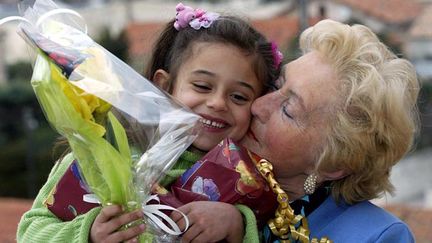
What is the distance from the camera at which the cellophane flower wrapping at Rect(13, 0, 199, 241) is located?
1983 mm

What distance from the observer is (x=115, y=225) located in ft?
6.93

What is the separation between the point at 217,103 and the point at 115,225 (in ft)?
1.66

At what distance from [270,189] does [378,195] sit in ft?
1.01

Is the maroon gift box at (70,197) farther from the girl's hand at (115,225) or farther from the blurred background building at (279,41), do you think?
the blurred background building at (279,41)

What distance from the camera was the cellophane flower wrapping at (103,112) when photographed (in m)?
1.98

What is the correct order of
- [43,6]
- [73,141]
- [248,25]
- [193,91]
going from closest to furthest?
[73,141]
[43,6]
[193,91]
[248,25]

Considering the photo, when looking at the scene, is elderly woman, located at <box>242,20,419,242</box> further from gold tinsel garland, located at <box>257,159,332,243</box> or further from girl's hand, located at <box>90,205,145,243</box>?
girl's hand, located at <box>90,205,145,243</box>

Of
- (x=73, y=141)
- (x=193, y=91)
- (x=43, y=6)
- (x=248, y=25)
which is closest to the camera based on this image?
(x=73, y=141)

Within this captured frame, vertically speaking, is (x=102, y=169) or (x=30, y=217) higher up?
(x=102, y=169)

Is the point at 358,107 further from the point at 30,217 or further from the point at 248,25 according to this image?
the point at 30,217

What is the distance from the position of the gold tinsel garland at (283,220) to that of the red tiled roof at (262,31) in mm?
615

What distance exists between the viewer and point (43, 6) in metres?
2.19

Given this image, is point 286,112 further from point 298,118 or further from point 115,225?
point 115,225

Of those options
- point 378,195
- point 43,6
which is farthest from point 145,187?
point 378,195
